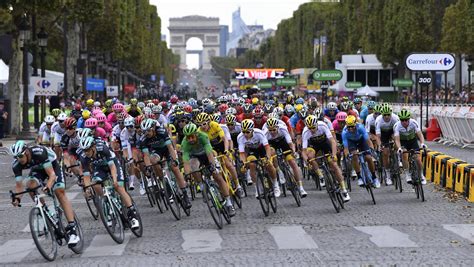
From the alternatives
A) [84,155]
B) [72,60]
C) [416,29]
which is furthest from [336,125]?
[416,29]

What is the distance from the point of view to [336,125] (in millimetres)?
21562

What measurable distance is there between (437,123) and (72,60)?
79.2 feet

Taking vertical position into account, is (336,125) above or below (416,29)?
below

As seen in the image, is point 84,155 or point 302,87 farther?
point 302,87

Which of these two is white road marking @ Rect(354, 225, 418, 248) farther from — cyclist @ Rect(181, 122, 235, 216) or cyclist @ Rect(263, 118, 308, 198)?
cyclist @ Rect(263, 118, 308, 198)

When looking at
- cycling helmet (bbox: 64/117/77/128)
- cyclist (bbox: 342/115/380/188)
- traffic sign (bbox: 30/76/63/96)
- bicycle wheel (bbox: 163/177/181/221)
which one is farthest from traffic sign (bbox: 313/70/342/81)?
bicycle wheel (bbox: 163/177/181/221)

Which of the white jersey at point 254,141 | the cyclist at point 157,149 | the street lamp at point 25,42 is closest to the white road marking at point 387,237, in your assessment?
the white jersey at point 254,141

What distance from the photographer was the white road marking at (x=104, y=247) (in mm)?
13105

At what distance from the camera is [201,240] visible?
46.3ft

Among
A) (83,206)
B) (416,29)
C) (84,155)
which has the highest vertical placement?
(416,29)

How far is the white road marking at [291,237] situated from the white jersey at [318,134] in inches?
134

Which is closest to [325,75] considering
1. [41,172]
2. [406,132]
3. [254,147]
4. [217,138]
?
[406,132]

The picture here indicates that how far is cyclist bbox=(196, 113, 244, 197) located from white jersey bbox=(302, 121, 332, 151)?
152 cm

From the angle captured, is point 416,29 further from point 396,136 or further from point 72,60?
point 396,136
